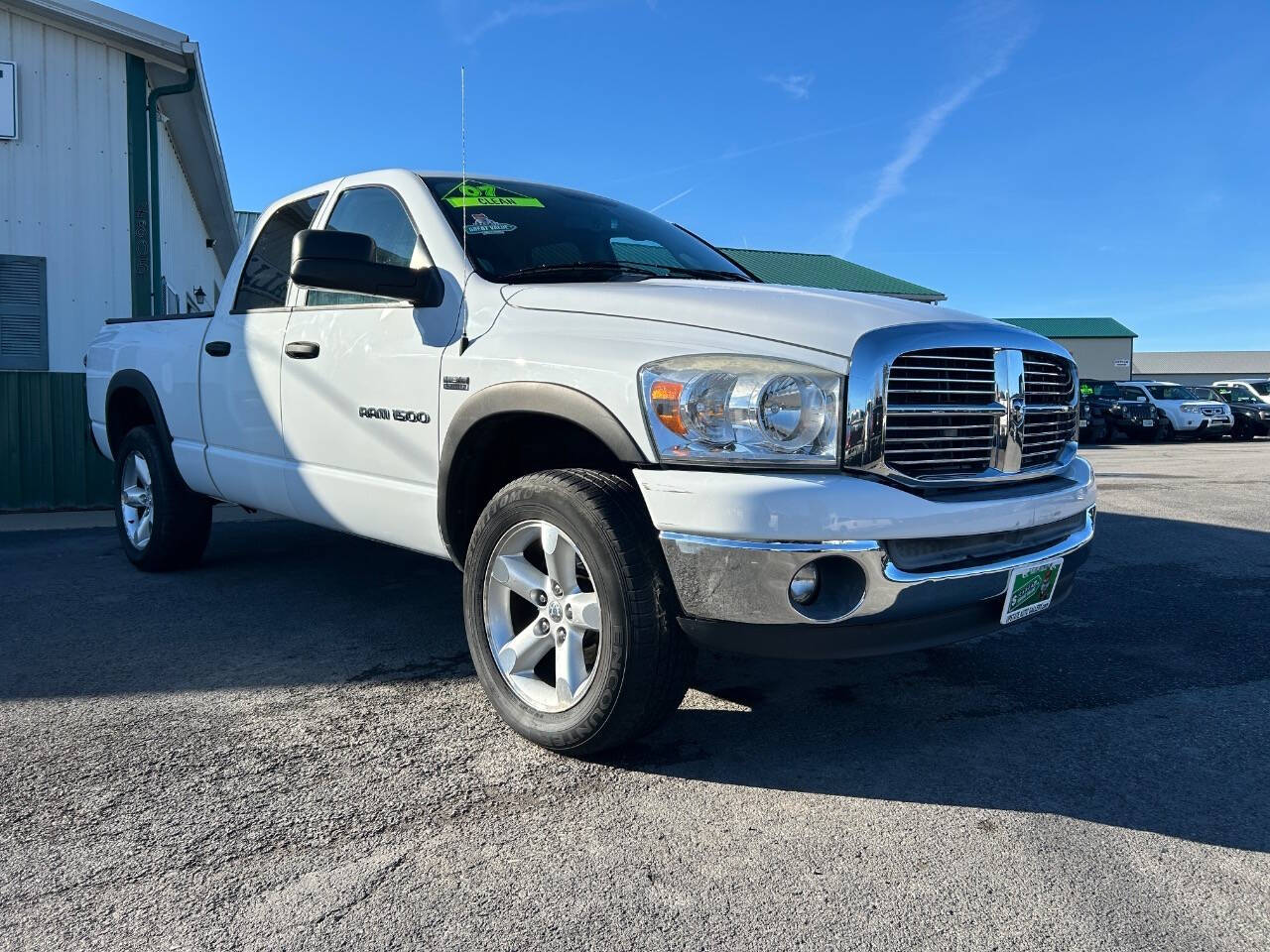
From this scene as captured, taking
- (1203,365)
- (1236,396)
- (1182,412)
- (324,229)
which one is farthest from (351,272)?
(1203,365)

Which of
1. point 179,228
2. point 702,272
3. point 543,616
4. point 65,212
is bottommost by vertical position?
point 543,616

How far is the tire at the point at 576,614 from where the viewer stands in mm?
2605

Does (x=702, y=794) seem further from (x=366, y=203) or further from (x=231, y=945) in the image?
(x=366, y=203)

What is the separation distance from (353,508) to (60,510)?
6.76 metres

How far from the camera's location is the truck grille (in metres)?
2.64

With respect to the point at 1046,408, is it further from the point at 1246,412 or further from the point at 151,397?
the point at 1246,412

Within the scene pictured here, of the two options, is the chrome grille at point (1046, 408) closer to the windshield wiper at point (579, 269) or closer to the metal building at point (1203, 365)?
the windshield wiper at point (579, 269)

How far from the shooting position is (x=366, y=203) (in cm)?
410

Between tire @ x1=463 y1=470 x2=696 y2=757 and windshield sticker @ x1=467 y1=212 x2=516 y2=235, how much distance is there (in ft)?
3.85

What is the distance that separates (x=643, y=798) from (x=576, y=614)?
54cm

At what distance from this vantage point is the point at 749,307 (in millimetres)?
2770

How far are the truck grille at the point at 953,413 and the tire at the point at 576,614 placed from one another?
2.44ft

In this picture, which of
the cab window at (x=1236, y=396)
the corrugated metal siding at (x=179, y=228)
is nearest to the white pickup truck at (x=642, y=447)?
the corrugated metal siding at (x=179, y=228)

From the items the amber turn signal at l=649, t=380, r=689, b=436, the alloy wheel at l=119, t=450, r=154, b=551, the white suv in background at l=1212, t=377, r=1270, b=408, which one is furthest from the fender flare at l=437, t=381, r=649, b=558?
the white suv in background at l=1212, t=377, r=1270, b=408
